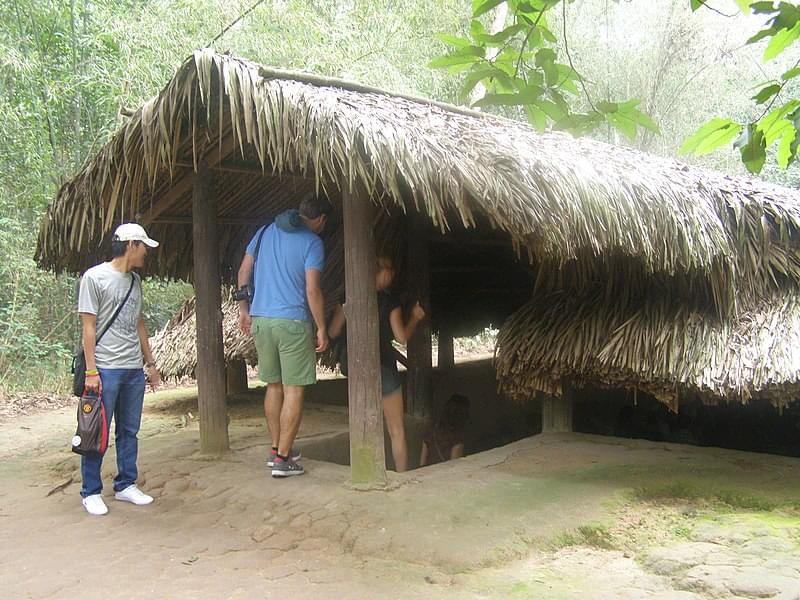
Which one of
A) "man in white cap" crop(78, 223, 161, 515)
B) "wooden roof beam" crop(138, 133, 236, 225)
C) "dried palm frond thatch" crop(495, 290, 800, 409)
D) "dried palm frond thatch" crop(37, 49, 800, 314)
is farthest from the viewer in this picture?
"wooden roof beam" crop(138, 133, 236, 225)

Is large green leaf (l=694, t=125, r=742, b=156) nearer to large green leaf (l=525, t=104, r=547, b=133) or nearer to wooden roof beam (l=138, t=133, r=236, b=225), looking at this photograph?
large green leaf (l=525, t=104, r=547, b=133)

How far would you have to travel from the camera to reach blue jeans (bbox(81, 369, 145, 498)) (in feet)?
12.6

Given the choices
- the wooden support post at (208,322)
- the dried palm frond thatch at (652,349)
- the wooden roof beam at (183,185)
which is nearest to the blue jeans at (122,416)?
the wooden support post at (208,322)

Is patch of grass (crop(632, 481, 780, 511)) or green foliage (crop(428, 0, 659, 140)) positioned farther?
patch of grass (crop(632, 481, 780, 511))

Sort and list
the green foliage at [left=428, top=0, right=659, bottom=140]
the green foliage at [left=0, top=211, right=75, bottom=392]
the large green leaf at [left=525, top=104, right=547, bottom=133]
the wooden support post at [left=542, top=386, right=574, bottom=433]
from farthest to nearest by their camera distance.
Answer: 1. the green foliage at [left=0, top=211, right=75, bottom=392]
2. the wooden support post at [left=542, top=386, right=574, bottom=433]
3. the large green leaf at [left=525, top=104, right=547, bottom=133]
4. the green foliage at [left=428, top=0, right=659, bottom=140]

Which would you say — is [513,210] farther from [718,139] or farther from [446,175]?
[718,139]

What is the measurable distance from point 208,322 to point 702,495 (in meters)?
3.22

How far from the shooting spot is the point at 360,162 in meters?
3.48

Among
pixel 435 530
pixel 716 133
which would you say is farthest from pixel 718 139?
pixel 435 530

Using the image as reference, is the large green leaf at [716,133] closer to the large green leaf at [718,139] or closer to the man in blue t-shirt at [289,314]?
the large green leaf at [718,139]

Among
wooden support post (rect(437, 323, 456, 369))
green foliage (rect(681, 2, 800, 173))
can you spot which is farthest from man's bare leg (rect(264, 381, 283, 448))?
wooden support post (rect(437, 323, 456, 369))

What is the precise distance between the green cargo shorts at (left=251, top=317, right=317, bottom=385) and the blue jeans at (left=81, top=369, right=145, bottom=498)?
2.30ft

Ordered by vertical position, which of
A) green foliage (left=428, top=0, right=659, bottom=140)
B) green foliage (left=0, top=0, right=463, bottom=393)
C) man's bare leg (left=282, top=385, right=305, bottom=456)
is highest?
green foliage (left=0, top=0, right=463, bottom=393)

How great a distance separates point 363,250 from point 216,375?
5.12 ft
